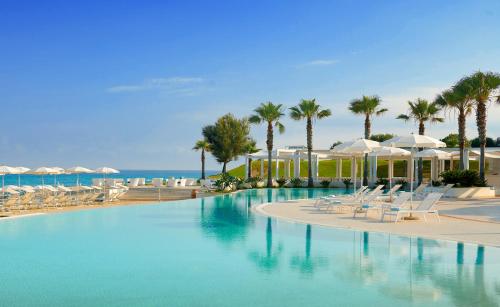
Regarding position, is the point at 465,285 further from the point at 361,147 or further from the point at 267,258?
the point at 361,147

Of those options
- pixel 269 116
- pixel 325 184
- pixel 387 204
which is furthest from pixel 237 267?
pixel 269 116

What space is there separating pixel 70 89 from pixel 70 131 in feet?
31.0

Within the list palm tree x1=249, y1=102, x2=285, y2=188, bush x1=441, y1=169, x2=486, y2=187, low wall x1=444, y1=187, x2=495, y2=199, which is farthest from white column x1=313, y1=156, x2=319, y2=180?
low wall x1=444, y1=187, x2=495, y2=199

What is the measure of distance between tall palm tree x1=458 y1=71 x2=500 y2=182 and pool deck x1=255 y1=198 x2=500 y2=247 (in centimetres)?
722

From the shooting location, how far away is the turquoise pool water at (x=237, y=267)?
6641 millimetres

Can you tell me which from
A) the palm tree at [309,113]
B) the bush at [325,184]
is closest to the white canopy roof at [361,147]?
the bush at [325,184]

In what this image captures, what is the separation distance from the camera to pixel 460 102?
26172mm

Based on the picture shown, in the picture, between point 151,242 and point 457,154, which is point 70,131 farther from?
point 151,242

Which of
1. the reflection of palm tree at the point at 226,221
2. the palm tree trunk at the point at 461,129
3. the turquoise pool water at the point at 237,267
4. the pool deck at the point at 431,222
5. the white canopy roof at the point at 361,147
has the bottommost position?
the turquoise pool water at the point at 237,267

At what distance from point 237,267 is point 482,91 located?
65.8 ft

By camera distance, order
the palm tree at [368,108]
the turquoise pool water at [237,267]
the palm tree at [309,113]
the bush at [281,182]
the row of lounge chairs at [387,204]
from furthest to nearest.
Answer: the bush at [281,182], the palm tree at [309,113], the palm tree at [368,108], the row of lounge chairs at [387,204], the turquoise pool water at [237,267]

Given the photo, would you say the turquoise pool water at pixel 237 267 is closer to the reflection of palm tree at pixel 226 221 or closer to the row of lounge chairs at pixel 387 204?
the reflection of palm tree at pixel 226 221

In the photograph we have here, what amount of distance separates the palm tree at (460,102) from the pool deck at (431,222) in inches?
308

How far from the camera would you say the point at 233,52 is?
28.1m
